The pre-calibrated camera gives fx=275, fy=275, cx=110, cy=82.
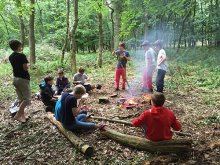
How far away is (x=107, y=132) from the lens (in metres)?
6.09

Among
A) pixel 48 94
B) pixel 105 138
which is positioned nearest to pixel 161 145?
pixel 105 138

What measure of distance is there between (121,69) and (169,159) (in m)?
6.62

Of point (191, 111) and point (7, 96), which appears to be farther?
point (7, 96)

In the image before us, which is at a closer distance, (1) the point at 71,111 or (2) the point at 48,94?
(1) the point at 71,111

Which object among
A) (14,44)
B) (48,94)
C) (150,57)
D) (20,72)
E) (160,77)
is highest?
(14,44)

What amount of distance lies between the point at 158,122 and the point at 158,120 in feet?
0.13

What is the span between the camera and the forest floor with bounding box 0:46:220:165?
533 centimetres

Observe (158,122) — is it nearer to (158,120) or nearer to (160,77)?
(158,120)

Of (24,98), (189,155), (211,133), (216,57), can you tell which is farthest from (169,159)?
(216,57)

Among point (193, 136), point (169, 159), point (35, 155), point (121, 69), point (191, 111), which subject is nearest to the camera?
point (169, 159)

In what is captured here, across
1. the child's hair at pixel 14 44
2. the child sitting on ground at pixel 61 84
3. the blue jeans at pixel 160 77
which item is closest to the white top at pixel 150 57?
the blue jeans at pixel 160 77

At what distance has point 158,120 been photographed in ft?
16.9

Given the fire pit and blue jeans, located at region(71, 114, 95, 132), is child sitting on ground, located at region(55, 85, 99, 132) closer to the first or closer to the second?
blue jeans, located at region(71, 114, 95, 132)

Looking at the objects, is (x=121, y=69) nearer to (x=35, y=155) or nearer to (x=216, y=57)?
(x=35, y=155)
